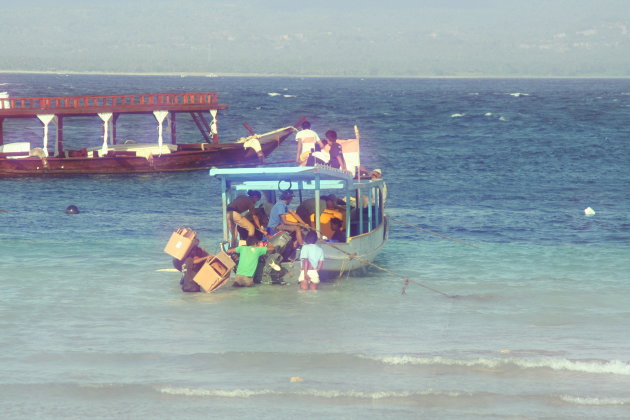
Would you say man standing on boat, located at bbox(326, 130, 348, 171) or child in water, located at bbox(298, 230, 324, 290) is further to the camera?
man standing on boat, located at bbox(326, 130, 348, 171)

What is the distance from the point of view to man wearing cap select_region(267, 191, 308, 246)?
22.4 meters

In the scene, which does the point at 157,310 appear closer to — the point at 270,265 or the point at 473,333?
the point at 270,265

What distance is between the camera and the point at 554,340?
17672 millimetres

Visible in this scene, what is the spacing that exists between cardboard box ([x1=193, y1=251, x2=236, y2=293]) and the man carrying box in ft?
1.67

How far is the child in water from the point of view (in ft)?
70.3

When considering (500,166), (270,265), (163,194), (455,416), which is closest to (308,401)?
(455,416)

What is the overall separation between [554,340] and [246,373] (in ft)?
19.3

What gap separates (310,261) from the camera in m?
21.7

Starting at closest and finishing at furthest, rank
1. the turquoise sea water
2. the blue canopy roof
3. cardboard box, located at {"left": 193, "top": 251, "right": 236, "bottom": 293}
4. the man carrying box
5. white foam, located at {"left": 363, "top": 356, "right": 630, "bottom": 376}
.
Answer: the turquoise sea water → white foam, located at {"left": 363, "top": 356, "right": 630, "bottom": 376} → cardboard box, located at {"left": 193, "top": 251, "right": 236, "bottom": 293} → the blue canopy roof → the man carrying box

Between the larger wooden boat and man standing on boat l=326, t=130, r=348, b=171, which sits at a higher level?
man standing on boat l=326, t=130, r=348, b=171

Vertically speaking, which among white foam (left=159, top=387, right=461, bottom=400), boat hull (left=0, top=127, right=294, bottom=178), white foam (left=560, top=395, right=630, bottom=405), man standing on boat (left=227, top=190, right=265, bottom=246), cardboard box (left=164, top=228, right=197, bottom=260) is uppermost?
man standing on boat (left=227, top=190, right=265, bottom=246)

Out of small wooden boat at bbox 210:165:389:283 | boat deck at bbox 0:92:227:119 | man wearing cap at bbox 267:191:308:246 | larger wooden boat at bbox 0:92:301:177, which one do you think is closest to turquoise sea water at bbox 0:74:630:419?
small wooden boat at bbox 210:165:389:283

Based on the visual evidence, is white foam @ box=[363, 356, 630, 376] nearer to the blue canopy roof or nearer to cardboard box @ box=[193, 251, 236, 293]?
cardboard box @ box=[193, 251, 236, 293]

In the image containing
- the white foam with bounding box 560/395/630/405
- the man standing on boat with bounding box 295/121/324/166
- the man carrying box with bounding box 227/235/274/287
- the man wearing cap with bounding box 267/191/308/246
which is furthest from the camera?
the man standing on boat with bounding box 295/121/324/166
